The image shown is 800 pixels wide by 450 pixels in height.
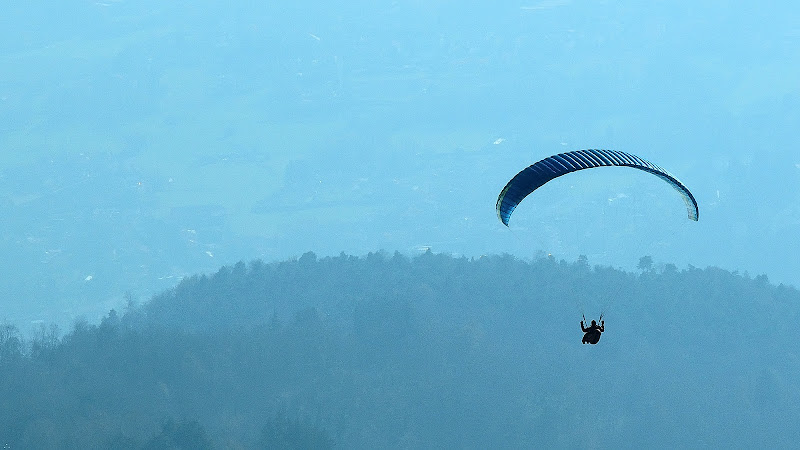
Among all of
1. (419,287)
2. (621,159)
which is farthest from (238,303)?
(621,159)

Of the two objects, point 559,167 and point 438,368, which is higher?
point 559,167

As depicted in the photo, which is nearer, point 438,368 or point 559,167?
point 559,167

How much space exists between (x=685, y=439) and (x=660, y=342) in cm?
1852

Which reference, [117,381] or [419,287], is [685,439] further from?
[117,381]

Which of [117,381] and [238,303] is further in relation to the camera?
[238,303]

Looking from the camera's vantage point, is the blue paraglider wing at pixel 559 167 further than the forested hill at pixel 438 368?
No

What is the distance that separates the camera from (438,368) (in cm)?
10819

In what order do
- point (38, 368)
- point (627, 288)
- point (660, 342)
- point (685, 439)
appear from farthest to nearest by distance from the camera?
point (627, 288) → point (660, 342) → point (38, 368) → point (685, 439)

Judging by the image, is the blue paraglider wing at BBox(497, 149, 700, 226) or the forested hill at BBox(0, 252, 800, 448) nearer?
the blue paraglider wing at BBox(497, 149, 700, 226)

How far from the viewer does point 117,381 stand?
101000 millimetres

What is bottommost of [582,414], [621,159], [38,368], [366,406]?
[38,368]

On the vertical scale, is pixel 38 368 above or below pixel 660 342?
below

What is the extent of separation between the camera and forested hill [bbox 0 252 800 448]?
98.9m

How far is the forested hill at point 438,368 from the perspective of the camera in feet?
324
